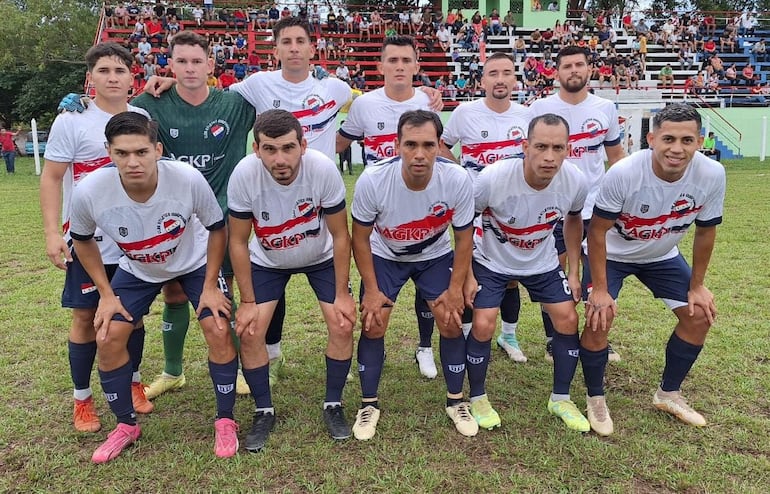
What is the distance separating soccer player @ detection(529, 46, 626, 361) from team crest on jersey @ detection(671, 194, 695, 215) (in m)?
0.84

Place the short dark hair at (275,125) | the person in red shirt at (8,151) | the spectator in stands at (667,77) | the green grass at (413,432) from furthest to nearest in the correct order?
the spectator in stands at (667,77) → the person in red shirt at (8,151) → the short dark hair at (275,125) → the green grass at (413,432)

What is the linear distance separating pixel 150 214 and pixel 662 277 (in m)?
3.26

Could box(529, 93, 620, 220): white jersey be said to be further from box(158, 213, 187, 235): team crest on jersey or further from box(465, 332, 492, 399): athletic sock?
box(158, 213, 187, 235): team crest on jersey

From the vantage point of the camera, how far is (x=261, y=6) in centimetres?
3183

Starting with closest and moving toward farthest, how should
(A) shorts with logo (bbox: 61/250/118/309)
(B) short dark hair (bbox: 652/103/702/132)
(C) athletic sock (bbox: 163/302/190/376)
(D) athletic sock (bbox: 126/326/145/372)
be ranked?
1. (B) short dark hair (bbox: 652/103/702/132)
2. (A) shorts with logo (bbox: 61/250/118/309)
3. (D) athletic sock (bbox: 126/326/145/372)
4. (C) athletic sock (bbox: 163/302/190/376)

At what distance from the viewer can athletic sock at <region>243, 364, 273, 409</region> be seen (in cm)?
362

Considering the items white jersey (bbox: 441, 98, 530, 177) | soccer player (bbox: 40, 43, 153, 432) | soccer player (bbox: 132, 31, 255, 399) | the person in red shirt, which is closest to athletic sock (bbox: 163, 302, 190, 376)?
soccer player (bbox: 132, 31, 255, 399)

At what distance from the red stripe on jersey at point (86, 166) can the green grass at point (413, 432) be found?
1.58 meters

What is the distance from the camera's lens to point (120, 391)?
137 inches

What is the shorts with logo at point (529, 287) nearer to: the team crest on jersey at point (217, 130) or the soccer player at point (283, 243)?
the soccer player at point (283, 243)

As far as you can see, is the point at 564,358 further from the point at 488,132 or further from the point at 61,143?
the point at 61,143

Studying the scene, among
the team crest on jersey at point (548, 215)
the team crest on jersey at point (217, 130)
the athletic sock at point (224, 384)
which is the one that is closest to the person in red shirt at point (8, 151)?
the team crest on jersey at point (217, 130)

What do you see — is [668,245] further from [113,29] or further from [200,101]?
[113,29]

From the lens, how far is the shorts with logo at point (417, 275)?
3.81 m
